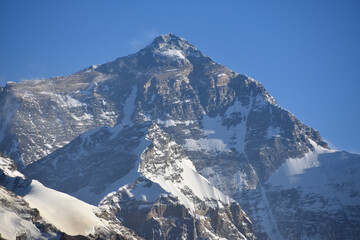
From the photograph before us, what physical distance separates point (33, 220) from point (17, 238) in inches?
609

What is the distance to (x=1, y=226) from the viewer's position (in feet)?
599

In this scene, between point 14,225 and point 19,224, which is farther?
point 19,224

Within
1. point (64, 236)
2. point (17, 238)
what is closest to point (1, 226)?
point (17, 238)

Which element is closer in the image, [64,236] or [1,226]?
[1,226]

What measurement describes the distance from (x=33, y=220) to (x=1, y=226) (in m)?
16.3

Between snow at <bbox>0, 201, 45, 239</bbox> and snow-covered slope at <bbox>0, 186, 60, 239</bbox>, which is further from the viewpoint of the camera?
snow-covered slope at <bbox>0, 186, 60, 239</bbox>

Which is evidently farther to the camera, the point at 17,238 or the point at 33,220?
the point at 33,220

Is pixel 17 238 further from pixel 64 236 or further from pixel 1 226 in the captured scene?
pixel 64 236

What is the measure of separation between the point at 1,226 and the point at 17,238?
16.8 feet

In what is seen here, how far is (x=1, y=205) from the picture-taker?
19550 cm

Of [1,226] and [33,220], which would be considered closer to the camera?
[1,226]

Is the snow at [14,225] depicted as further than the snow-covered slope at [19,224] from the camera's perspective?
No

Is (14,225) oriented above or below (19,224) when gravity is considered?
below

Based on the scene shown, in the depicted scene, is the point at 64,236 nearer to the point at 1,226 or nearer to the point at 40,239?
the point at 40,239
